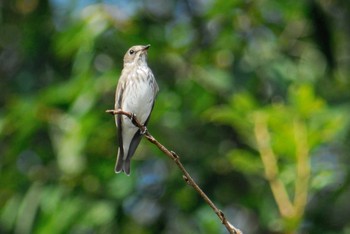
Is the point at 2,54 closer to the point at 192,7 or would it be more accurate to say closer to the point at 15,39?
the point at 15,39

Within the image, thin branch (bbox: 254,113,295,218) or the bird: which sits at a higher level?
the bird

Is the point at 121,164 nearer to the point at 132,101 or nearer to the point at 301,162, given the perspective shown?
the point at 132,101

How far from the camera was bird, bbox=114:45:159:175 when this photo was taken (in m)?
5.67

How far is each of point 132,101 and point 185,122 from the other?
1.68 m

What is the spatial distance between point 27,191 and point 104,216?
589 millimetres

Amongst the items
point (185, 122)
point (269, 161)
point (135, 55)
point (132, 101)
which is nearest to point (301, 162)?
point (269, 161)

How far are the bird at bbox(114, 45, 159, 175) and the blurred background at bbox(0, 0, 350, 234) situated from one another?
48cm

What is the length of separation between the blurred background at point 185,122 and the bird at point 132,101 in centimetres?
48

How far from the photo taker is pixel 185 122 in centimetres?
745

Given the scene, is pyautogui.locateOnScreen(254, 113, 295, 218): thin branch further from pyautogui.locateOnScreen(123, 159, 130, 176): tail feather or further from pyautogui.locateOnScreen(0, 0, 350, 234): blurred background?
pyautogui.locateOnScreen(123, 159, 130, 176): tail feather

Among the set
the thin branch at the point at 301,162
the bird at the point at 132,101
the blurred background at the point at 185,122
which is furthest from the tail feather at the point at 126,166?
the thin branch at the point at 301,162

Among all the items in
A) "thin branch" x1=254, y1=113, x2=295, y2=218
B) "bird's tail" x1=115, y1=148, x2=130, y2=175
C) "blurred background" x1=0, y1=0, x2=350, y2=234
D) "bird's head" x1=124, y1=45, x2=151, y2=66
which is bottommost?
"blurred background" x1=0, y1=0, x2=350, y2=234

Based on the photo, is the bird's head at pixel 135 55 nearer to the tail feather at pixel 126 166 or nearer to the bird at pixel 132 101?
the bird at pixel 132 101

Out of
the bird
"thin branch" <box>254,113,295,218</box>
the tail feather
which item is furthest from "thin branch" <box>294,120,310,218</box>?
the tail feather
